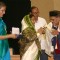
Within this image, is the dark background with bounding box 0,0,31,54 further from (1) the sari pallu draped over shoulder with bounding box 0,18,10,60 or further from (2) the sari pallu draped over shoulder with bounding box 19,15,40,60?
(1) the sari pallu draped over shoulder with bounding box 0,18,10,60

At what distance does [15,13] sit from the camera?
677cm

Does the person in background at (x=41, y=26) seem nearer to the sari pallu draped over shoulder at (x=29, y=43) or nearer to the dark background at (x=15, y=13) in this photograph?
the sari pallu draped over shoulder at (x=29, y=43)

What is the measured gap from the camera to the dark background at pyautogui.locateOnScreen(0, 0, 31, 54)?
263 inches

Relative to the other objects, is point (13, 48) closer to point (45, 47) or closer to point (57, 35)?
point (45, 47)

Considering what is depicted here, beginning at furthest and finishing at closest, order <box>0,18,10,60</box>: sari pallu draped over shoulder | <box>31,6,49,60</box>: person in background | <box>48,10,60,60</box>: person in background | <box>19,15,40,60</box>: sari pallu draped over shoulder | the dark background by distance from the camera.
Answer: the dark background < <box>31,6,49,60</box>: person in background < <box>19,15,40,60</box>: sari pallu draped over shoulder < <box>48,10,60,60</box>: person in background < <box>0,18,10,60</box>: sari pallu draped over shoulder

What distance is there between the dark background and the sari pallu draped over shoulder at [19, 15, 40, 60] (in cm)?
212

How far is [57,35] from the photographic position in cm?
430

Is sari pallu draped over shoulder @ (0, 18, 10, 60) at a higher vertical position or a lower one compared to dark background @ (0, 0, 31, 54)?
lower

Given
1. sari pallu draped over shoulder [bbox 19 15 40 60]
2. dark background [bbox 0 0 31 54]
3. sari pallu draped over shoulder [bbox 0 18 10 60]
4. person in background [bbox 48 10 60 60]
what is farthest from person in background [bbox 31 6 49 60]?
dark background [bbox 0 0 31 54]

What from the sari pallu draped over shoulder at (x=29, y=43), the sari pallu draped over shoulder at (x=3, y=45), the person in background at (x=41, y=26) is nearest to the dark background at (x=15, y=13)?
the person in background at (x=41, y=26)

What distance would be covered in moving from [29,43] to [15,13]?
7.69 ft

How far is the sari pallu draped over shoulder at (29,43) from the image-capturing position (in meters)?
4.47

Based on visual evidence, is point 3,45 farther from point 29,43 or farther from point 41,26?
point 41,26

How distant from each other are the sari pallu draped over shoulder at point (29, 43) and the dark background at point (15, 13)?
212 centimetres
